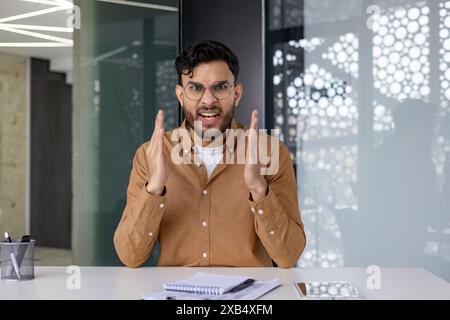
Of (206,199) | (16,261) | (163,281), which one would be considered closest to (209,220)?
(206,199)

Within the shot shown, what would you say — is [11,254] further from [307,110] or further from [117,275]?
[307,110]

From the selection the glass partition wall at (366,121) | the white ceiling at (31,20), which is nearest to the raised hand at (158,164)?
the white ceiling at (31,20)

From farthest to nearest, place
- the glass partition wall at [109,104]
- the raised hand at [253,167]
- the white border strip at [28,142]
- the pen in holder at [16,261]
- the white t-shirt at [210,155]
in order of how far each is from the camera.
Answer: the white border strip at [28,142] < the glass partition wall at [109,104] < the white t-shirt at [210,155] < the raised hand at [253,167] < the pen in holder at [16,261]

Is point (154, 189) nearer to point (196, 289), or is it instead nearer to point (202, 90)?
point (202, 90)

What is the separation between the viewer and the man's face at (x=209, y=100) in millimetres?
2184

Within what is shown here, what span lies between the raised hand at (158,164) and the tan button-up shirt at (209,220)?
3cm

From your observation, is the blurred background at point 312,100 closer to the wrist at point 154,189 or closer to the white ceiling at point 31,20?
the white ceiling at point 31,20

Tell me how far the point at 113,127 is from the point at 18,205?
4202mm

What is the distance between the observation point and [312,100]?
3953mm

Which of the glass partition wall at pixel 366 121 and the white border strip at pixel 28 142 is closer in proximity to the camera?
the glass partition wall at pixel 366 121

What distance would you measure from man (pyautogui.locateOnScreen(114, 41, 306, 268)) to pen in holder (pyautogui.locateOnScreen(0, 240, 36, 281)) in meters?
0.36

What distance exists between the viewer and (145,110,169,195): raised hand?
2.00 m

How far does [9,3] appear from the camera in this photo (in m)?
3.56
